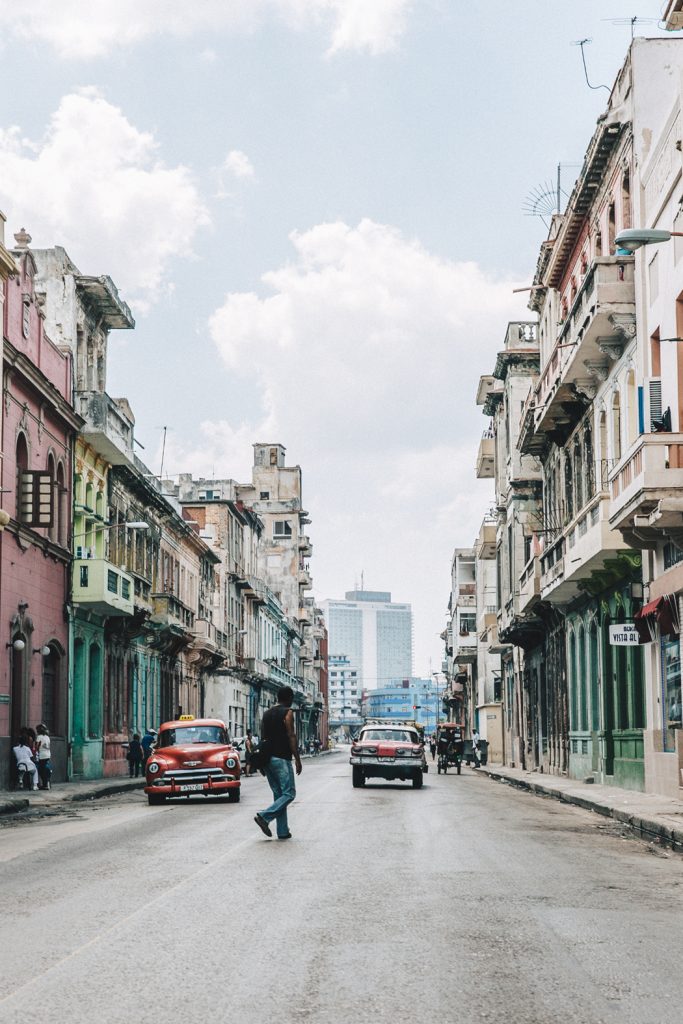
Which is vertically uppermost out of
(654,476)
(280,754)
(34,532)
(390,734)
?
(34,532)

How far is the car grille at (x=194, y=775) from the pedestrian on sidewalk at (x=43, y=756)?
26.6 feet

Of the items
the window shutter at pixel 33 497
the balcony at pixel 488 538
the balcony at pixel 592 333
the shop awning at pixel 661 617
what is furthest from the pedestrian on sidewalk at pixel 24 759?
the balcony at pixel 488 538

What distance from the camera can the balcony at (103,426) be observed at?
42125 mm

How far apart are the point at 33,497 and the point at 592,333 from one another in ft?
47.7

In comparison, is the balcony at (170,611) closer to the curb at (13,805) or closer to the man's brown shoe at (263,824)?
the curb at (13,805)

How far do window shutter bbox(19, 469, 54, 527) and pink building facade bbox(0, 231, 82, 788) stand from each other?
0.03 m

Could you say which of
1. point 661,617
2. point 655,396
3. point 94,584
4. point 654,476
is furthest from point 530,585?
point 654,476

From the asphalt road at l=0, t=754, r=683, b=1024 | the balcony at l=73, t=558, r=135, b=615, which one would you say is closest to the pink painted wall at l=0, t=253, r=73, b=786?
the balcony at l=73, t=558, r=135, b=615

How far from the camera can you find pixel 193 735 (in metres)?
28.7

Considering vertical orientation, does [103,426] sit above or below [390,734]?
above

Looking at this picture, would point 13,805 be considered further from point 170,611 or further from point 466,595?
point 466,595

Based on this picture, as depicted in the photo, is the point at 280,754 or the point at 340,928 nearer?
the point at 340,928

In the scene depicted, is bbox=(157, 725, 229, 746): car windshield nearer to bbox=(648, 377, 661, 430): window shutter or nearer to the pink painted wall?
the pink painted wall

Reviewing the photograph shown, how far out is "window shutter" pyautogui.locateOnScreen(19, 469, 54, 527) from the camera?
35.3 m
